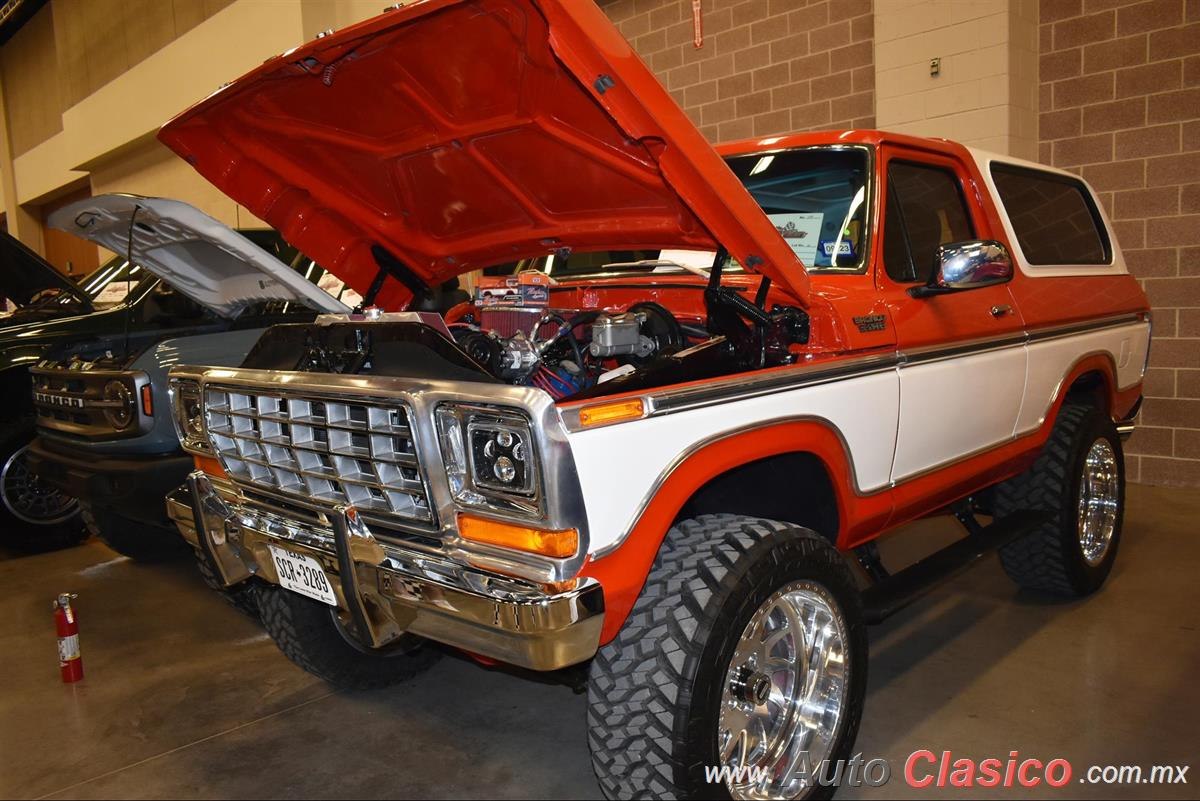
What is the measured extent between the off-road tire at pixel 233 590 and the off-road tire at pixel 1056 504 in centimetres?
328

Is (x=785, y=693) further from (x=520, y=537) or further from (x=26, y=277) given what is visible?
(x=26, y=277)

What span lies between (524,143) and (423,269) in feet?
3.80

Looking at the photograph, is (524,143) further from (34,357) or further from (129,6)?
(129,6)

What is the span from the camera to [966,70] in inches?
257

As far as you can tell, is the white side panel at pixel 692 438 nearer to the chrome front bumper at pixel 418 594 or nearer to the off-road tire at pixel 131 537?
the chrome front bumper at pixel 418 594

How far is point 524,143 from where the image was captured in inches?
113

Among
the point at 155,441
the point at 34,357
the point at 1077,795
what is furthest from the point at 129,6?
the point at 1077,795

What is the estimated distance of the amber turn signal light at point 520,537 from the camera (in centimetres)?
196

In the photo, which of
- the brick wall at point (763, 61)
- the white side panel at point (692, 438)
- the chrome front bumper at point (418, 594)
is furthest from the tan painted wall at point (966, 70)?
the chrome front bumper at point (418, 594)

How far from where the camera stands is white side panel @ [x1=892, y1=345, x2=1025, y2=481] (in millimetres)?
3055

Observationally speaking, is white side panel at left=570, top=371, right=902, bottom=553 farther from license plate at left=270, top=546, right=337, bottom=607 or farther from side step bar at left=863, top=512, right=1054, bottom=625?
license plate at left=270, top=546, right=337, bottom=607

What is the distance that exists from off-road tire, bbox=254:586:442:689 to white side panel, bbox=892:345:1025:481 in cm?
189

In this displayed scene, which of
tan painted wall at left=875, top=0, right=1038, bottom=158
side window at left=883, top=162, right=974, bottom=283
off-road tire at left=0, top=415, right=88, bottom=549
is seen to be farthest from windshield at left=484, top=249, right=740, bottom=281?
tan painted wall at left=875, top=0, right=1038, bottom=158

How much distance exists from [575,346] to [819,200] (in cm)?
111
